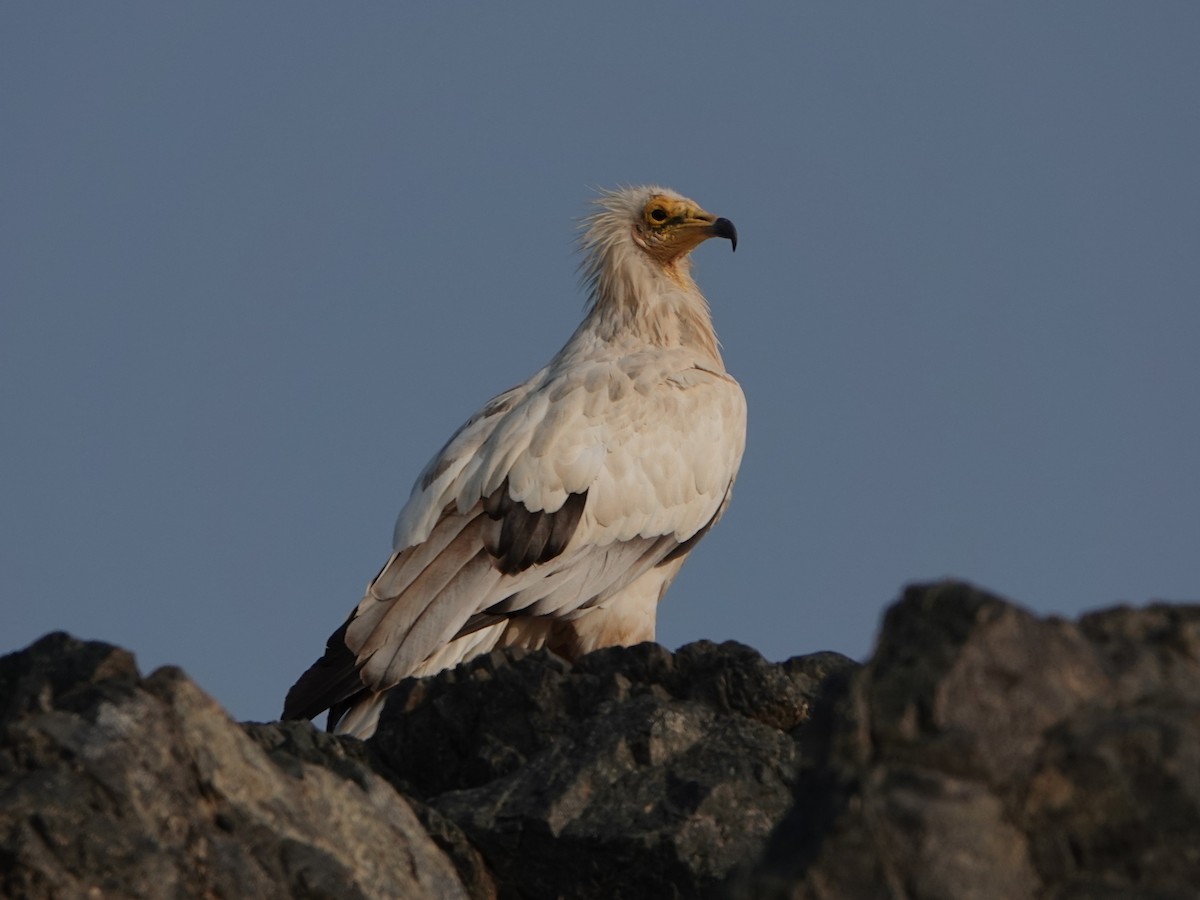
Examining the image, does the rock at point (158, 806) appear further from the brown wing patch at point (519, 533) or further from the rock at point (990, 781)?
the brown wing patch at point (519, 533)

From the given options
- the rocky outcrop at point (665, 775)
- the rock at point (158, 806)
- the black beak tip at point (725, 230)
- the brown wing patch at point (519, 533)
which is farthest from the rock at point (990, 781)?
the black beak tip at point (725, 230)

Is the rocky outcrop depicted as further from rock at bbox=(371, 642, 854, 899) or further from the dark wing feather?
the dark wing feather

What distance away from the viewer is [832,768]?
2945 millimetres

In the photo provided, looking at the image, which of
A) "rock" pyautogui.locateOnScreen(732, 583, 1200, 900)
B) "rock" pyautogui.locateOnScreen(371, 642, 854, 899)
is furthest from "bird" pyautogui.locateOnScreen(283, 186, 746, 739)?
"rock" pyautogui.locateOnScreen(732, 583, 1200, 900)

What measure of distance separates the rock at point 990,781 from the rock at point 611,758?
197 centimetres

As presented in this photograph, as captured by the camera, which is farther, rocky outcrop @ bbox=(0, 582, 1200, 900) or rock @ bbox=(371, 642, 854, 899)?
rock @ bbox=(371, 642, 854, 899)

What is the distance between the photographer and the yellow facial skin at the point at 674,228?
11.4 meters

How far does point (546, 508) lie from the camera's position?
9.25 m

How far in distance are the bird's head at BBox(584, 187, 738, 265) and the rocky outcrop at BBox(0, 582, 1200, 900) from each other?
5263mm

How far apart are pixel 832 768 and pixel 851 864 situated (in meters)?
A: 0.21

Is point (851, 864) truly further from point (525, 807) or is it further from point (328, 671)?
point (328, 671)

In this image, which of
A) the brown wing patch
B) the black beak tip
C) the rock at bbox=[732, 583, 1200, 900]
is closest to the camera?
the rock at bbox=[732, 583, 1200, 900]

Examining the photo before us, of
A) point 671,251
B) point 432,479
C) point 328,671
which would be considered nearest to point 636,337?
point 671,251

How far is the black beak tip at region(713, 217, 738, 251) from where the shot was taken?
11.3m
